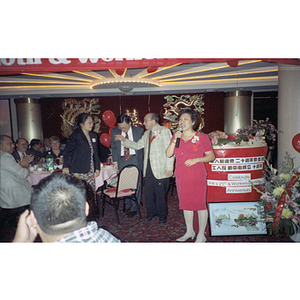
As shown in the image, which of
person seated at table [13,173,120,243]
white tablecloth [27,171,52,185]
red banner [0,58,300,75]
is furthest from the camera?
white tablecloth [27,171,52,185]


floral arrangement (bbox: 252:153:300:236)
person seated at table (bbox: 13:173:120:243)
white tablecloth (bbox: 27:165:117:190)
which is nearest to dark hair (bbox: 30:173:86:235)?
person seated at table (bbox: 13:173:120:243)

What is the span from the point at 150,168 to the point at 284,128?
2.51m

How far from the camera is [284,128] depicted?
13.6 feet

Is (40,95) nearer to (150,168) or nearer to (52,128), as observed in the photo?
(52,128)

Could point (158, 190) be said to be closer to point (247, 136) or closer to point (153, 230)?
point (153, 230)

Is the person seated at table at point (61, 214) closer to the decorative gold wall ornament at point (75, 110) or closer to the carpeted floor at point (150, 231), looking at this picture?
the carpeted floor at point (150, 231)

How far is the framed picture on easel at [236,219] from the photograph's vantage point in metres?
2.92

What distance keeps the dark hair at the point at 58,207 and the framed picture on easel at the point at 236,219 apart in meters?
2.09

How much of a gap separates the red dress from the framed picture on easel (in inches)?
11.3

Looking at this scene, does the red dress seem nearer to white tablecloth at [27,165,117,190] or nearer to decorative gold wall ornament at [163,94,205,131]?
white tablecloth at [27,165,117,190]

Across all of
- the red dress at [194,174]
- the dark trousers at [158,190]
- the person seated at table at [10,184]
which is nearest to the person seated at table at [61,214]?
the red dress at [194,174]

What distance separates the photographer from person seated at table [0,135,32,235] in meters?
3.06
